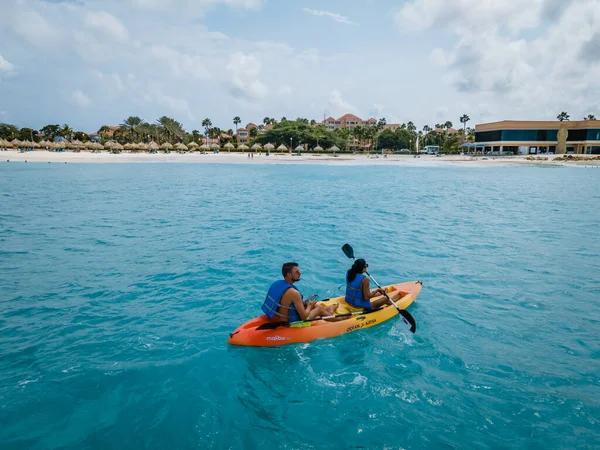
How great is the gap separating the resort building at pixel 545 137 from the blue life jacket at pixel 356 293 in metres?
79.4

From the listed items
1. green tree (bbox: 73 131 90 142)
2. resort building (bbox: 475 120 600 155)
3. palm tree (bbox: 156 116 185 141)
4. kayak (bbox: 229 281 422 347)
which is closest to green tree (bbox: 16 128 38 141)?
green tree (bbox: 73 131 90 142)

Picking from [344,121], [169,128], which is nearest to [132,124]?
[169,128]

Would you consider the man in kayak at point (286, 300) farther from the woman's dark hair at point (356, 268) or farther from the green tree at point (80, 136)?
the green tree at point (80, 136)

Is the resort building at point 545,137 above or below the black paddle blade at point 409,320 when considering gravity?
above

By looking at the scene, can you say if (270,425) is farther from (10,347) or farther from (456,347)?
(10,347)

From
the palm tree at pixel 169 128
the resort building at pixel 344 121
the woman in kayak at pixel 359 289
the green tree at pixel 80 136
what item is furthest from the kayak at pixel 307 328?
the resort building at pixel 344 121

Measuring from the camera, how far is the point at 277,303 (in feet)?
21.5

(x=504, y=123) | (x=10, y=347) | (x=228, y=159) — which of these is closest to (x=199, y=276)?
(x=10, y=347)

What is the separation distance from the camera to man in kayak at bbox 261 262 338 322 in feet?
21.0

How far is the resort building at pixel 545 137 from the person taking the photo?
3002 inches

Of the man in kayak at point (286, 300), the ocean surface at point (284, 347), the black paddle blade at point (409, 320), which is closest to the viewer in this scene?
the ocean surface at point (284, 347)

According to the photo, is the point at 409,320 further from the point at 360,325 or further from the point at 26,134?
the point at 26,134

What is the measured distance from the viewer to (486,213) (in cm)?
2108

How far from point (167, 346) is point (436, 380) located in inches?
181
